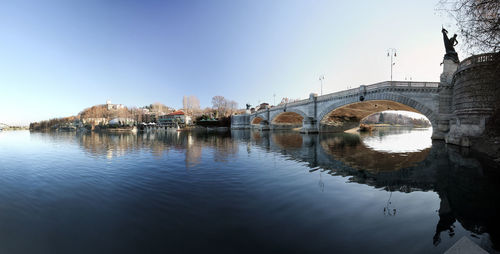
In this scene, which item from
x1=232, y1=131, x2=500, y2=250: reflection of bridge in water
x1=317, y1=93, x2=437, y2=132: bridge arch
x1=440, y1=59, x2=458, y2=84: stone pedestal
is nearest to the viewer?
x1=232, y1=131, x2=500, y2=250: reflection of bridge in water

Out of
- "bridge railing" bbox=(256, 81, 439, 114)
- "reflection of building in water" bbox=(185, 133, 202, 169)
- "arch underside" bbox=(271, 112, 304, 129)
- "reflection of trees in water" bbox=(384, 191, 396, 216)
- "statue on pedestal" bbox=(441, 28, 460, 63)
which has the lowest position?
"reflection of trees in water" bbox=(384, 191, 396, 216)

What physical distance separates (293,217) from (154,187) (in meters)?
5.75

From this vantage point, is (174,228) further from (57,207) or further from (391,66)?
(391,66)

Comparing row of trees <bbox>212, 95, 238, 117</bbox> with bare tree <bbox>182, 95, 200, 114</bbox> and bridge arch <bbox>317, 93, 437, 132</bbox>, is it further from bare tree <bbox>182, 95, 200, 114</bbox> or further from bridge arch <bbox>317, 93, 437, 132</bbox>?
bridge arch <bbox>317, 93, 437, 132</bbox>

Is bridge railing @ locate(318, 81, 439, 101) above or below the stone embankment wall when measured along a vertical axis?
above

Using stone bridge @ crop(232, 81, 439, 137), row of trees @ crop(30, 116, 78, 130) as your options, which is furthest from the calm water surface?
row of trees @ crop(30, 116, 78, 130)

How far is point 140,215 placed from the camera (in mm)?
5391

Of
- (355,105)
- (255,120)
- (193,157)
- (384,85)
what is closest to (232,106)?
(255,120)

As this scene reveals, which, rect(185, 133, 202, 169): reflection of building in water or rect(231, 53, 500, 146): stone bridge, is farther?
rect(231, 53, 500, 146): stone bridge

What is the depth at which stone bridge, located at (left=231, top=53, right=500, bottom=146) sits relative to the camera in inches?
569

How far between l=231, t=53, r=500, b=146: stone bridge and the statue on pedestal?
61cm

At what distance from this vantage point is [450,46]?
23.1 metres

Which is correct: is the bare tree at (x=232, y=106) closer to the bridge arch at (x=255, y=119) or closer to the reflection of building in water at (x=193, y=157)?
the bridge arch at (x=255, y=119)

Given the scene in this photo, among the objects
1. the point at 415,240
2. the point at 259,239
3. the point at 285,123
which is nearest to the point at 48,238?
the point at 259,239
